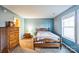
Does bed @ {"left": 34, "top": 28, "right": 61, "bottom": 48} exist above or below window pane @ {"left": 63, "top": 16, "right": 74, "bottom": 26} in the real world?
below

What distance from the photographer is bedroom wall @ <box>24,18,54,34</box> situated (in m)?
4.18

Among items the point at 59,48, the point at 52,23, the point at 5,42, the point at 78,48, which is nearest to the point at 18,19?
the point at 52,23

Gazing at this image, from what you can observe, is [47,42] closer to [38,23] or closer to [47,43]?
[47,43]

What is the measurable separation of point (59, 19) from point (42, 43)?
4.21 ft

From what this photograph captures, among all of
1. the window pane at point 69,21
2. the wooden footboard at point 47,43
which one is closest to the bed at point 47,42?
the wooden footboard at point 47,43

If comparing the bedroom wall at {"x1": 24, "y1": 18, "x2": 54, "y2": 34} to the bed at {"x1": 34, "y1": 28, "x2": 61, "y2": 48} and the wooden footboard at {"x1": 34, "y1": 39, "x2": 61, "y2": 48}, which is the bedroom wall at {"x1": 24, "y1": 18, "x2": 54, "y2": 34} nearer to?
the bed at {"x1": 34, "y1": 28, "x2": 61, "y2": 48}

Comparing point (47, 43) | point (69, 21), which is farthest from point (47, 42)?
point (69, 21)

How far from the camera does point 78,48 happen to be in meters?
2.76

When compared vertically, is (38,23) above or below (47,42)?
Answer: above

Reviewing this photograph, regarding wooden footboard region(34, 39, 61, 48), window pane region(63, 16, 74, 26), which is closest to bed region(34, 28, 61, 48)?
wooden footboard region(34, 39, 61, 48)

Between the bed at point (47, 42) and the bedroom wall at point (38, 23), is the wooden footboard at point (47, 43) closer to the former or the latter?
the bed at point (47, 42)

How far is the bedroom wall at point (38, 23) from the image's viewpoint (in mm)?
4176

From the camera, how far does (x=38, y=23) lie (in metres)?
4.28
